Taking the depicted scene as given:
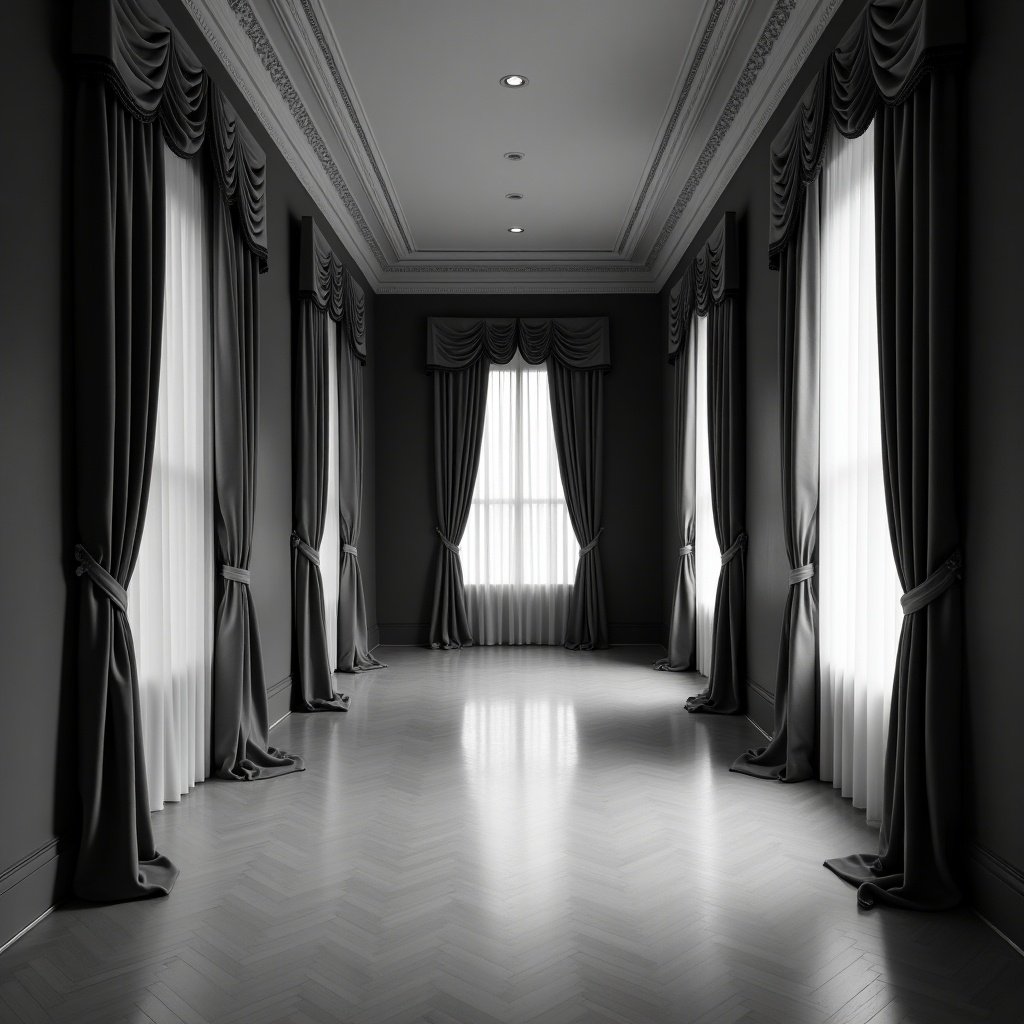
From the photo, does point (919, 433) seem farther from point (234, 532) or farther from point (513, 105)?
point (513, 105)

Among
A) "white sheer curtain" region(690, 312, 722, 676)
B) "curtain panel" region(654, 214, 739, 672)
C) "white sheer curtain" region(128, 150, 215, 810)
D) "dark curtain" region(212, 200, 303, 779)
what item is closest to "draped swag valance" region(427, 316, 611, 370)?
"curtain panel" region(654, 214, 739, 672)

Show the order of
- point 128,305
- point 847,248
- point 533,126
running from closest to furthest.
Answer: point 128,305 → point 847,248 → point 533,126

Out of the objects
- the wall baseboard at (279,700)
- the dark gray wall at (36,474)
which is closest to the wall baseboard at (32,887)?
the dark gray wall at (36,474)

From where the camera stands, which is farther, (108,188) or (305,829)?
(305,829)

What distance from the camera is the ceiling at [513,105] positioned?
4.74m

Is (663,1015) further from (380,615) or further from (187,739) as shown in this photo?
(380,615)

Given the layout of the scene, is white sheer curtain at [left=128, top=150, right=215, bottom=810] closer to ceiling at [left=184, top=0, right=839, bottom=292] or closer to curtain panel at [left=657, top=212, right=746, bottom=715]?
ceiling at [left=184, top=0, right=839, bottom=292]

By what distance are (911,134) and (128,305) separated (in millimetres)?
2967

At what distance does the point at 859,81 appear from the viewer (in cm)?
365

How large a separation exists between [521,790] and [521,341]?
5975 mm

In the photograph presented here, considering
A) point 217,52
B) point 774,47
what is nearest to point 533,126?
point 774,47

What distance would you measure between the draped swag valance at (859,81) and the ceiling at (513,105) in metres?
0.45

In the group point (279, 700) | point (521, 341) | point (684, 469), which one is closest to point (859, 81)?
point (684, 469)

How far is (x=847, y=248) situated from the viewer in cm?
421
